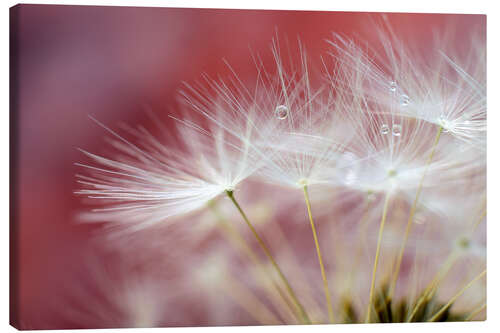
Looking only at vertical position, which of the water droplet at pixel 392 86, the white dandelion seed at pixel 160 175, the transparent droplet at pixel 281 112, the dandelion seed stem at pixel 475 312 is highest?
the water droplet at pixel 392 86

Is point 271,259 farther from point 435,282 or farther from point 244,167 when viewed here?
point 435,282

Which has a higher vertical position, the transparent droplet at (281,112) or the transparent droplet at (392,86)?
the transparent droplet at (392,86)

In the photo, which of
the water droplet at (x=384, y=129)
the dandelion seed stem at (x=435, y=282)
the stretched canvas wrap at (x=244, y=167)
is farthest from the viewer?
the dandelion seed stem at (x=435, y=282)

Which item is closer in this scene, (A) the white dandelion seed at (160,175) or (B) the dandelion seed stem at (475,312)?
(A) the white dandelion seed at (160,175)

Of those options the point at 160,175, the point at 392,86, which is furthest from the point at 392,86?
the point at 160,175

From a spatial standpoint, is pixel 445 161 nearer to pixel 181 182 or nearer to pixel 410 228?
pixel 410 228

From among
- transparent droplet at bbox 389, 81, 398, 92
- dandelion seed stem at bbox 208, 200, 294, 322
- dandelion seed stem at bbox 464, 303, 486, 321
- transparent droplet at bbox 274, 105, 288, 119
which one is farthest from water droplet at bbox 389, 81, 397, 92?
dandelion seed stem at bbox 464, 303, 486, 321

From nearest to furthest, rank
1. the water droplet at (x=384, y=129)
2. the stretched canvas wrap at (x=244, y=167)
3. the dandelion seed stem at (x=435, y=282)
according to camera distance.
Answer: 1. the stretched canvas wrap at (x=244, y=167)
2. the water droplet at (x=384, y=129)
3. the dandelion seed stem at (x=435, y=282)

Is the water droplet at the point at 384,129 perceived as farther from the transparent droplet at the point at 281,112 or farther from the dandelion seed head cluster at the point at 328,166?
the transparent droplet at the point at 281,112

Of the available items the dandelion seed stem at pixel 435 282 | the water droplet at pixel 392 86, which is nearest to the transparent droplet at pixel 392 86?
the water droplet at pixel 392 86
